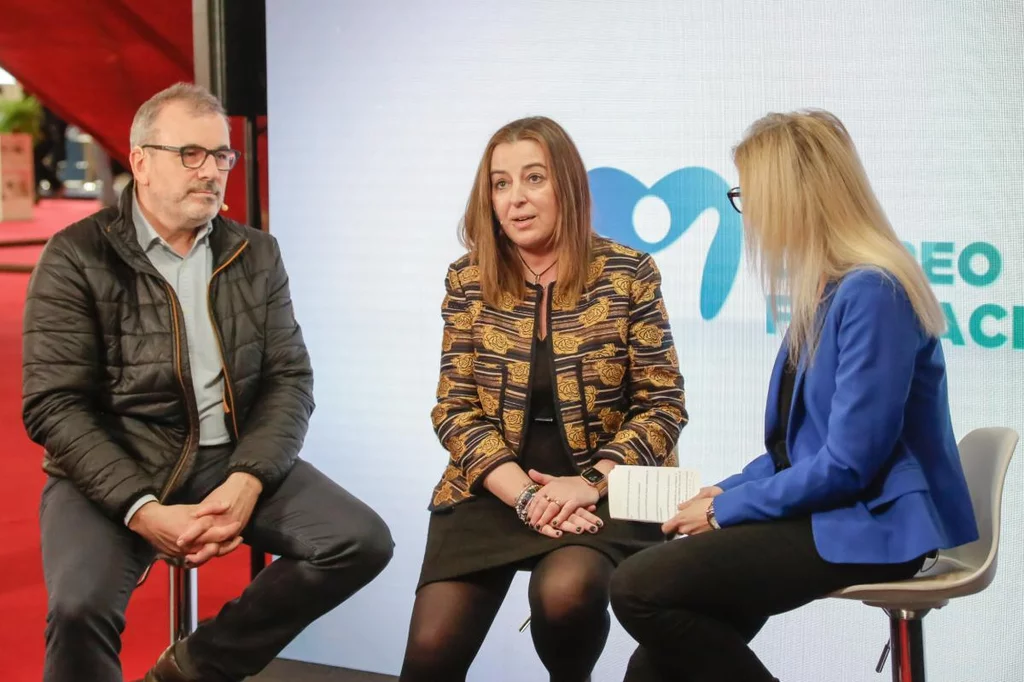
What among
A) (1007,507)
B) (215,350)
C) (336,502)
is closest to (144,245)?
(215,350)

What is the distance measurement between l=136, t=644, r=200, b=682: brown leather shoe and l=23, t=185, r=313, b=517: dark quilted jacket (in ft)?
1.34

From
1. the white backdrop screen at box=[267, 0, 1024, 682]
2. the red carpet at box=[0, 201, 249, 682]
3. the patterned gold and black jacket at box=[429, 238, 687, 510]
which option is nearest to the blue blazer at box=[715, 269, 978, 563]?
the patterned gold and black jacket at box=[429, 238, 687, 510]

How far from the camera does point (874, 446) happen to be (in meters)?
2.13

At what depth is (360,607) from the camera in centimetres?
378

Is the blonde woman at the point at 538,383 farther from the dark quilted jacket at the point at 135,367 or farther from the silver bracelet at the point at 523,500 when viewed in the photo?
the dark quilted jacket at the point at 135,367

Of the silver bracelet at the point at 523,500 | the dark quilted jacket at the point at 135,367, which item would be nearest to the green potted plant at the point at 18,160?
the dark quilted jacket at the point at 135,367

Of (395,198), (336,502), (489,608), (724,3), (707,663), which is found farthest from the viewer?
(395,198)

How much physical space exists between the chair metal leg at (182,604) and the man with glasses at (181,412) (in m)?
0.09

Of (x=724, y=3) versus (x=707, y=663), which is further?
(x=724, y=3)

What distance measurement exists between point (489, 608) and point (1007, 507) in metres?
1.49

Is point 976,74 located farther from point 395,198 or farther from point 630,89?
point 395,198

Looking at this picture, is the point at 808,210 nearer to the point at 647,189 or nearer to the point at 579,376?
the point at 579,376

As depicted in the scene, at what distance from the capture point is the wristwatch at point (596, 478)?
2.69 m

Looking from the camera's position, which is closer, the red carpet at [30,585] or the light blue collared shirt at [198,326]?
the light blue collared shirt at [198,326]
